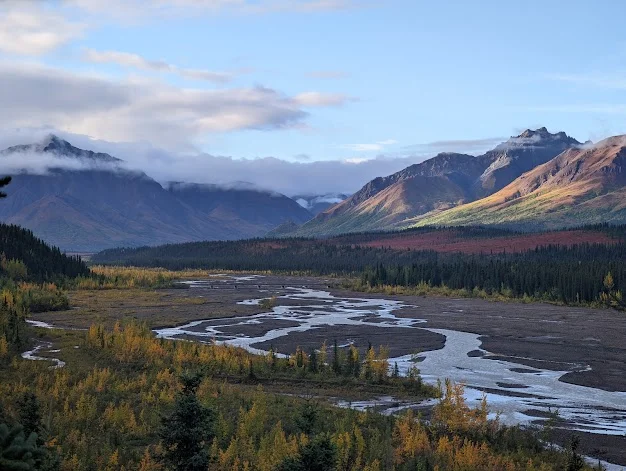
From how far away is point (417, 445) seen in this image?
31.2 m

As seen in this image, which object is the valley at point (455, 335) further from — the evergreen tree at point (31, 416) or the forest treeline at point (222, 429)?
the evergreen tree at point (31, 416)

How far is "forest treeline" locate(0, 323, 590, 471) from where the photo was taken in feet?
78.4

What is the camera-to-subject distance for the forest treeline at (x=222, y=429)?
2389 cm

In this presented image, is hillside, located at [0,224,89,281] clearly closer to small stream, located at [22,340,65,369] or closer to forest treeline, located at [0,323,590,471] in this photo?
small stream, located at [22,340,65,369]

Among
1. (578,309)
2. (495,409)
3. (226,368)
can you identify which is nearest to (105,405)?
(226,368)

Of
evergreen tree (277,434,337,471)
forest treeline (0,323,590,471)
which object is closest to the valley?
forest treeline (0,323,590,471)

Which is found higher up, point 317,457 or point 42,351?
point 317,457

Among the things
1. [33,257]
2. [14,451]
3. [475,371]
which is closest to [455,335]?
[475,371]

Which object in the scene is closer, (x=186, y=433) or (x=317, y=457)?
(x=317, y=457)

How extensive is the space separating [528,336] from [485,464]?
49407mm

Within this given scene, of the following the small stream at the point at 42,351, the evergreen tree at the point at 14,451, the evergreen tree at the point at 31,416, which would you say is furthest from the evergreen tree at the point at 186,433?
the small stream at the point at 42,351

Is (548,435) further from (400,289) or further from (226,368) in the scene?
(400,289)

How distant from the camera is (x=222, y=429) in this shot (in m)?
32.5

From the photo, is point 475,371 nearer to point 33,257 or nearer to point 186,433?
point 186,433
